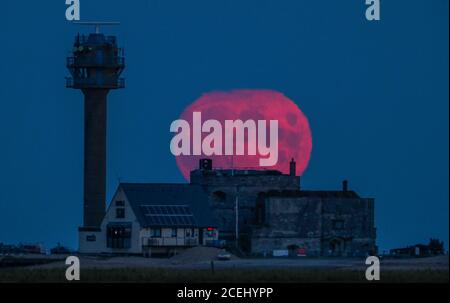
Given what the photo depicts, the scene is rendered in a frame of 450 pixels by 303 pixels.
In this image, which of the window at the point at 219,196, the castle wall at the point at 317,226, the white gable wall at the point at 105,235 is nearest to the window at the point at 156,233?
the white gable wall at the point at 105,235

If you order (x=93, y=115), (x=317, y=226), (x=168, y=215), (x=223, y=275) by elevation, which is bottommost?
(x=223, y=275)

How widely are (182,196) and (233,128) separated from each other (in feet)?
25.8

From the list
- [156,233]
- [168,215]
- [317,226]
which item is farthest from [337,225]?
[156,233]

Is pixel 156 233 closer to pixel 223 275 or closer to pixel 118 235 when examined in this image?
pixel 118 235

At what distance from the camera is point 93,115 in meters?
114

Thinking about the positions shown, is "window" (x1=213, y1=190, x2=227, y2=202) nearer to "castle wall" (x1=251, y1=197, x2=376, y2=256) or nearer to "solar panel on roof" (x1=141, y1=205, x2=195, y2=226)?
"castle wall" (x1=251, y1=197, x2=376, y2=256)

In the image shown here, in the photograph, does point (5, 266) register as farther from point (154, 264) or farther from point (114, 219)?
point (114, 219)

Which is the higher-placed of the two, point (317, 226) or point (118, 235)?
point (317, 226)

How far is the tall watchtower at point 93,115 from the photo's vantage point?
11431 cm

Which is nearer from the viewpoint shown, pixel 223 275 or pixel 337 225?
pixel 223 275

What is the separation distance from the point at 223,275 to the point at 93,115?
108 ft
